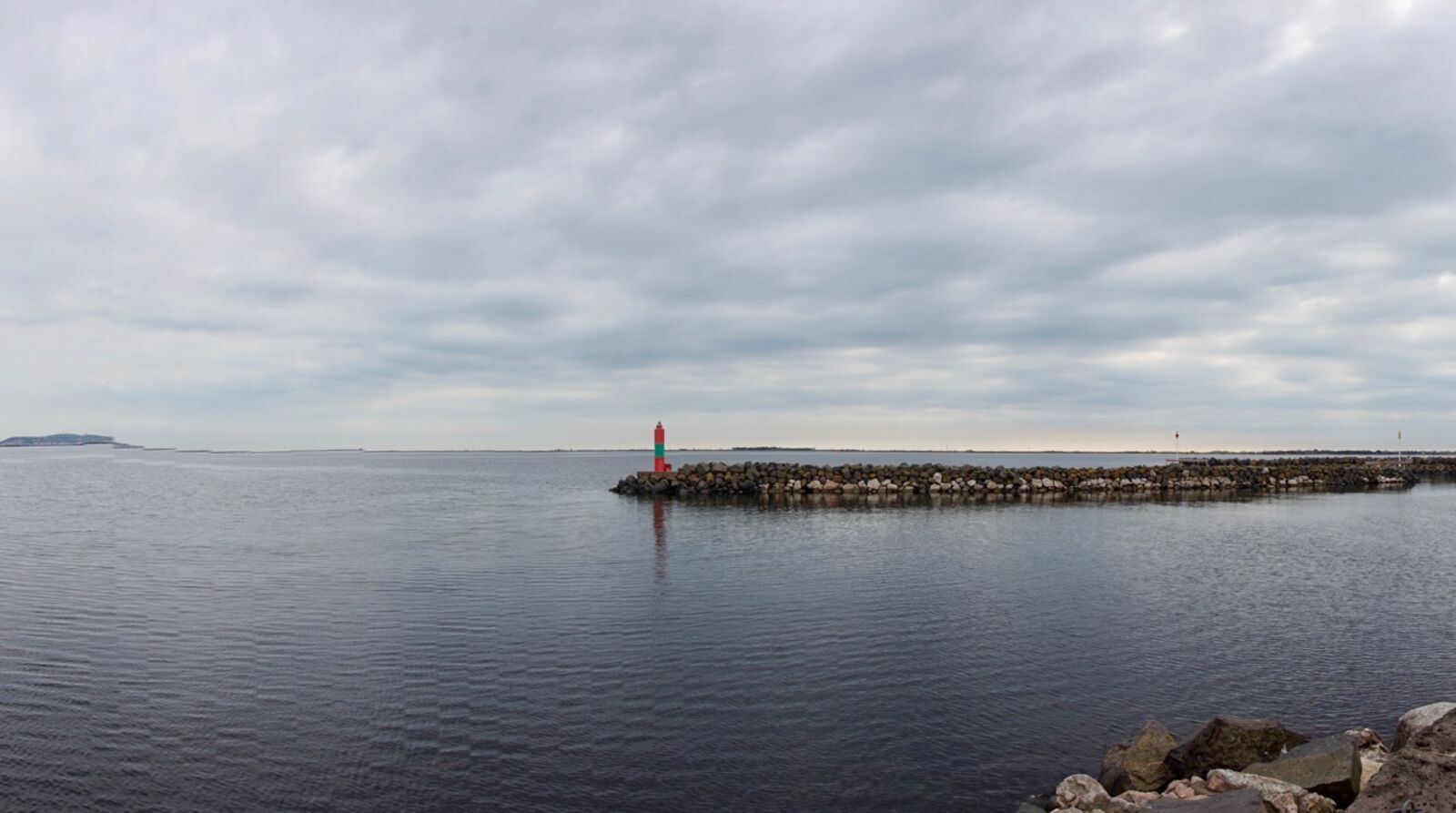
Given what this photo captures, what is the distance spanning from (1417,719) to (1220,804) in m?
2.82

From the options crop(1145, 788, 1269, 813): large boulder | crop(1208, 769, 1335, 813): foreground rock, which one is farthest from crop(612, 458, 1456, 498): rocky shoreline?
crop(1145, 788, 1269, 813): large boulder

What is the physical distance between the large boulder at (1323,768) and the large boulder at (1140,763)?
75 centimetres

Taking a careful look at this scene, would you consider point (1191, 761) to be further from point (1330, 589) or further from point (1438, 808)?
point (1330, 589)

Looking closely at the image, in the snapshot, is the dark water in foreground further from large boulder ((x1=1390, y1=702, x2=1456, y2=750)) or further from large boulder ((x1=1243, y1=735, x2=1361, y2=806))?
large boulder ((x1=1390, y1=702, x2=1456, y2=750))

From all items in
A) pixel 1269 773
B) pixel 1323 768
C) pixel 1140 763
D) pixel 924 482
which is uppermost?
pixel 924 482

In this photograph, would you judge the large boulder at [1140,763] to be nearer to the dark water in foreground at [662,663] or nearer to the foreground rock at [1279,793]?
the dark water in foreground at [662,663]

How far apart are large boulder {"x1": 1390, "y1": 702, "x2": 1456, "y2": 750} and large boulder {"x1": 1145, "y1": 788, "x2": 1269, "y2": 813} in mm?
2163

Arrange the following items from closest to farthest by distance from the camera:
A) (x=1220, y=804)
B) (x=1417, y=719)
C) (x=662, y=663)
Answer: (x=1220, y=804) < (x=1417, y=719) < (x=662, y=663)

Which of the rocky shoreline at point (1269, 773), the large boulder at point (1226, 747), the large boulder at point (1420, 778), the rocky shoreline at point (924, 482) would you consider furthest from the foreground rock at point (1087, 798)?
the rocky shoreline at point (924, 482)

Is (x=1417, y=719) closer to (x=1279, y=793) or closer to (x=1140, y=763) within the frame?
(x=1279, y=793)

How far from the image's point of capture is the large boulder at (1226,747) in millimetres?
8172

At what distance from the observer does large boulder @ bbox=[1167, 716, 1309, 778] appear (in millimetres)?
8172

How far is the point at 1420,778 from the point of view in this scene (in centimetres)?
638

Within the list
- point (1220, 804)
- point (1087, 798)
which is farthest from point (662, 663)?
point (1220, 804)
